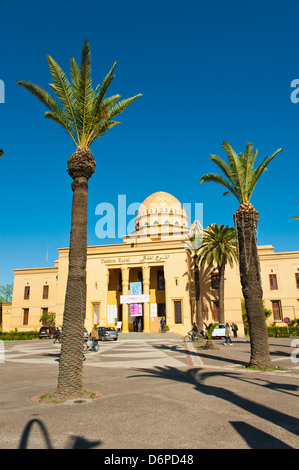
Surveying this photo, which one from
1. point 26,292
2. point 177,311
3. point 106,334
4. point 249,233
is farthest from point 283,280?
point 26,292

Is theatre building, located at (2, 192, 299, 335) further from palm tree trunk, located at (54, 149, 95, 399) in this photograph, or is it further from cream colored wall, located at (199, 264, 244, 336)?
palm tree trunk, located at (54, 149, 95, 399)

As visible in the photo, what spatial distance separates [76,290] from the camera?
9.23 m

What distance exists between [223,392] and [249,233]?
24.4ft

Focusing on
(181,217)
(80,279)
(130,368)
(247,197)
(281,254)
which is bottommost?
(130,368)

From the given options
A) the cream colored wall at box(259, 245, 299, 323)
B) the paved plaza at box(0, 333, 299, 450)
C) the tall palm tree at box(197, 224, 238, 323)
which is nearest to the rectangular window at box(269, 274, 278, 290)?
the cream colored wall at box(259, 245, 299, 323)

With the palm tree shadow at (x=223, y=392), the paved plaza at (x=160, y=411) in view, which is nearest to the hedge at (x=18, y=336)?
the paved plaza at (x=160, y=411)

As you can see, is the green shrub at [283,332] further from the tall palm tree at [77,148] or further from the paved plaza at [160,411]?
the tall palm tree at [77,148]

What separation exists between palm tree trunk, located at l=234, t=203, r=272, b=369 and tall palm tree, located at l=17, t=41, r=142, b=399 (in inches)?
273

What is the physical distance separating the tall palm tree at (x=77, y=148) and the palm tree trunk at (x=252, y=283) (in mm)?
6936

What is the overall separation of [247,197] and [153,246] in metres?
25.8

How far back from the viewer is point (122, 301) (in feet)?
125

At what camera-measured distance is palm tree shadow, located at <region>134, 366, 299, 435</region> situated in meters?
6.09

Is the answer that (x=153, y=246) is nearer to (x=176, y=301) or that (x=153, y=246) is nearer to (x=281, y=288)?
(x=176, y=301)
